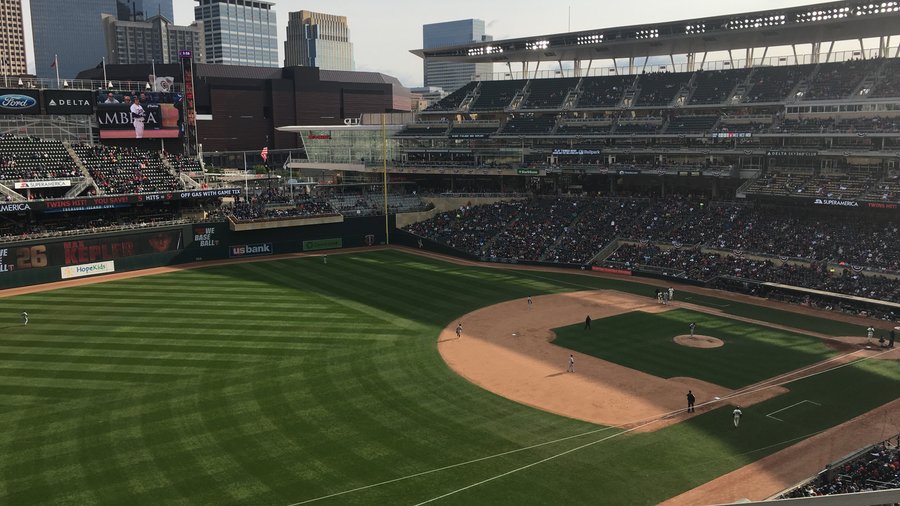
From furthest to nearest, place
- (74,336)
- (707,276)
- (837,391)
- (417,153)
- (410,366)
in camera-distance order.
A: (417,153), (707,276), (74,336), (410,366), (837,391)

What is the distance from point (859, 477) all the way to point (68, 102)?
66.2 metres

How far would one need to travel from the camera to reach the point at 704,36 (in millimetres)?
64562

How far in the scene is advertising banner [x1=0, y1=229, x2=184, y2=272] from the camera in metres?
49.9

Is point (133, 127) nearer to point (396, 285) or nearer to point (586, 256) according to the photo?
point (396, 285)

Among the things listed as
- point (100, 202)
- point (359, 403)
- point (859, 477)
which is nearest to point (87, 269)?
point (100, 202)

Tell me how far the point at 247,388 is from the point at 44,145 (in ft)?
146

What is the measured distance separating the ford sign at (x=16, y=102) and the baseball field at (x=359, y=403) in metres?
21.1

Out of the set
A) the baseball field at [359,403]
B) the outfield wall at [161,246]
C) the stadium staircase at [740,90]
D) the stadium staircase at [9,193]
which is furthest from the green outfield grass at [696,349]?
the stadium staircase at [9,193]

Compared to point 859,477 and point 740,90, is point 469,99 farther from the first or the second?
point 859,477

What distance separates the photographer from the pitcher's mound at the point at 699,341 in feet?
115

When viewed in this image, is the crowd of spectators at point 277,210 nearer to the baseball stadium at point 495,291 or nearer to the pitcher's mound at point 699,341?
the baseball stadium at point 495,291

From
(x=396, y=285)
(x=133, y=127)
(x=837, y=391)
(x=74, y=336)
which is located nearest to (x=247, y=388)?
(x=74, y=336)

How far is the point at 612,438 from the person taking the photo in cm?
2419

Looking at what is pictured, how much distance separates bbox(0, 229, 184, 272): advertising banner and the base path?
105ft
